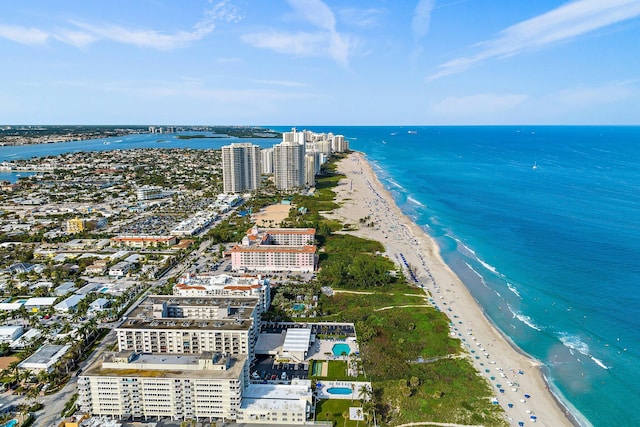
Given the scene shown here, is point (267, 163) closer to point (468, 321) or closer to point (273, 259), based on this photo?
point (273, 259)

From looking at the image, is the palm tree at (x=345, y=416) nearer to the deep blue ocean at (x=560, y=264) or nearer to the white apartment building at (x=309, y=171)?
the deep blue ocean at (x=560, y=264)

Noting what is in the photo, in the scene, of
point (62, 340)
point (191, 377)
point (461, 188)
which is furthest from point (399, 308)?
point (461, 188)

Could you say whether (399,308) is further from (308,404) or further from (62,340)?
(62,340)

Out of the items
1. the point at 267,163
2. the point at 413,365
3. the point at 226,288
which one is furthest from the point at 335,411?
the point at 267,163

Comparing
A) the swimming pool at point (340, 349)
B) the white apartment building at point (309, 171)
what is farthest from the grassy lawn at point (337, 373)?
the white apartment building at point (309, 171)

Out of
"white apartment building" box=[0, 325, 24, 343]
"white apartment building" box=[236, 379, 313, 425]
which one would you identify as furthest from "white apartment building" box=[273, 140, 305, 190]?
"white apartment building" box=[236, 379, 313, 425]

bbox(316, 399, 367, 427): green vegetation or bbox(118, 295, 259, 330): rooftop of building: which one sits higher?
bbox(118, 295, 259, 330): rooftop of building

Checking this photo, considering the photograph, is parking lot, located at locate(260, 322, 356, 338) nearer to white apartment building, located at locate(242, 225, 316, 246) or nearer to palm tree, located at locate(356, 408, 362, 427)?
palm tree, located at locate(356, 408, 362, 427)
